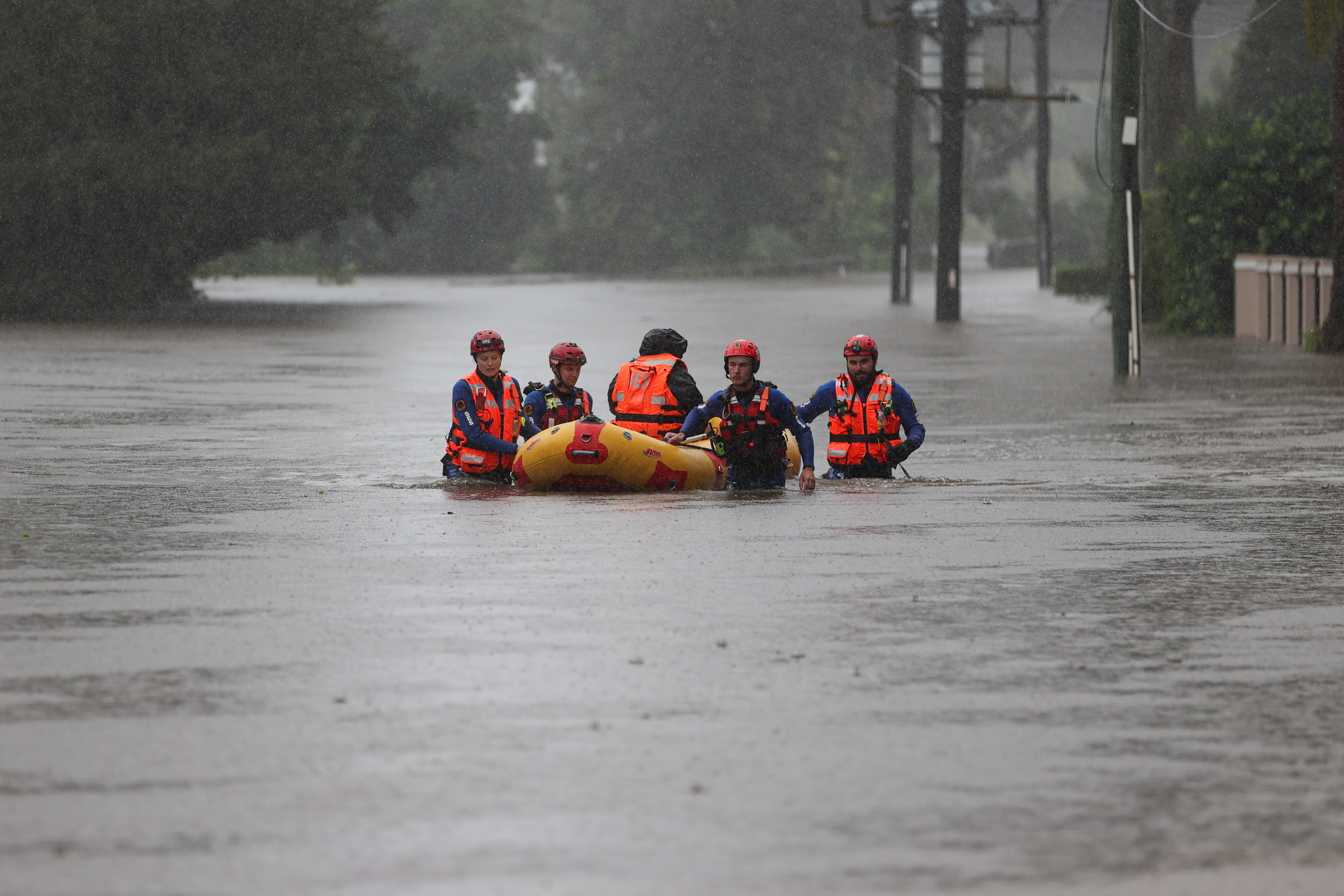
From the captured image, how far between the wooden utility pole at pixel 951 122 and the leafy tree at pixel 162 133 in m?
12.7

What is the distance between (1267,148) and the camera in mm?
36594

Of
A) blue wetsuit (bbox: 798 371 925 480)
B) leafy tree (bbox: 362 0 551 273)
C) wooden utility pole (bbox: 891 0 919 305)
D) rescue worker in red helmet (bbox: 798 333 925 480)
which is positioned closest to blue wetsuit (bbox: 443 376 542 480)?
blue wetsuit (bbox: 798 371 925 480)

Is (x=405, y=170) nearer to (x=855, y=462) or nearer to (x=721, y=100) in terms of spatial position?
(x=721, y=100)

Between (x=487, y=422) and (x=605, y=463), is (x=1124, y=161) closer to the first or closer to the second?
(x=487, y=422)

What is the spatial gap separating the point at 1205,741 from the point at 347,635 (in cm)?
346

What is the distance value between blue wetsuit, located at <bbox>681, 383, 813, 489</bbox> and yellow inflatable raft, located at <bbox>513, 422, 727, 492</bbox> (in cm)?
17

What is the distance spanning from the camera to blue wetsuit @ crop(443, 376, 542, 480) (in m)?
15.3

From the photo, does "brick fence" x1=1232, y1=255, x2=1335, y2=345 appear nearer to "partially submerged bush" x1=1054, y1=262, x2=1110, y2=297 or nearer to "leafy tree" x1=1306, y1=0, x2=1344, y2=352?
"leafy tree" x1=1306, y1=0, x2=1344, y2=352

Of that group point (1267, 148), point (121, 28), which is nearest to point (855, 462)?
point (1267, 148)

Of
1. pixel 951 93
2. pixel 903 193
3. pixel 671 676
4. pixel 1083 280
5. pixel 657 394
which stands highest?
pixel 951 93

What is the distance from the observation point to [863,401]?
15.6 meters

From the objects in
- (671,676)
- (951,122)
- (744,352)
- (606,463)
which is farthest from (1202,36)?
(671,676)

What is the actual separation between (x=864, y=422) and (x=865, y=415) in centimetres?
4

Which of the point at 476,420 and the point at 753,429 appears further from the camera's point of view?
the point at 476,420
